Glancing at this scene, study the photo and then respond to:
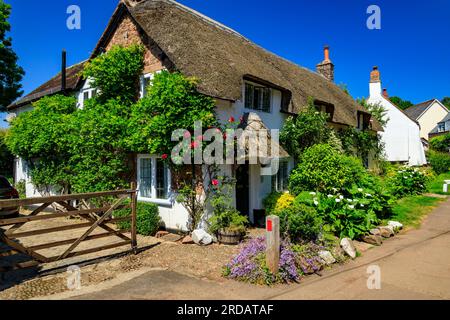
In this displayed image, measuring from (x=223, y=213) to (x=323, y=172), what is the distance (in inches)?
188

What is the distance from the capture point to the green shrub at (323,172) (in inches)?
449

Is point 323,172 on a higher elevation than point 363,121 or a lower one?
lower

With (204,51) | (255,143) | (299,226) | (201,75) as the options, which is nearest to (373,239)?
(299,226)

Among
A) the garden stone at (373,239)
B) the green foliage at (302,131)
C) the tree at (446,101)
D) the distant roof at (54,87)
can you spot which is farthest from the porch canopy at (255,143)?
the tree at (446,101)

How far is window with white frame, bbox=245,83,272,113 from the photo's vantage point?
461 inches

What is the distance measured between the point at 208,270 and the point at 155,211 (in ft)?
13.2

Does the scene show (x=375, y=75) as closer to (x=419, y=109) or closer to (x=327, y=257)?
(x=327, y=257)

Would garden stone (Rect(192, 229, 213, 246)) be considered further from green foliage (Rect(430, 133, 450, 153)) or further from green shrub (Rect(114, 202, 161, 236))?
green foliage (Rect(430, 133, 450, 153))

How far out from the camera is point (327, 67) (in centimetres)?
2503

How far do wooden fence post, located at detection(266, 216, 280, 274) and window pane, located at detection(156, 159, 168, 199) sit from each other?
504cm

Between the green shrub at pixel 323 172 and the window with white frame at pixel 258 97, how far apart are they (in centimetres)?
264

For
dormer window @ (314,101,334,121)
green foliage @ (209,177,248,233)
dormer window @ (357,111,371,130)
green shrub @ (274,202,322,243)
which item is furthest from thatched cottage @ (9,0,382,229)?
dormer window @ (357,111,371,130)

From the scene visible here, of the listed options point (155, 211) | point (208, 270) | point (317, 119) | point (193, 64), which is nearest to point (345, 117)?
point (317, 119)
